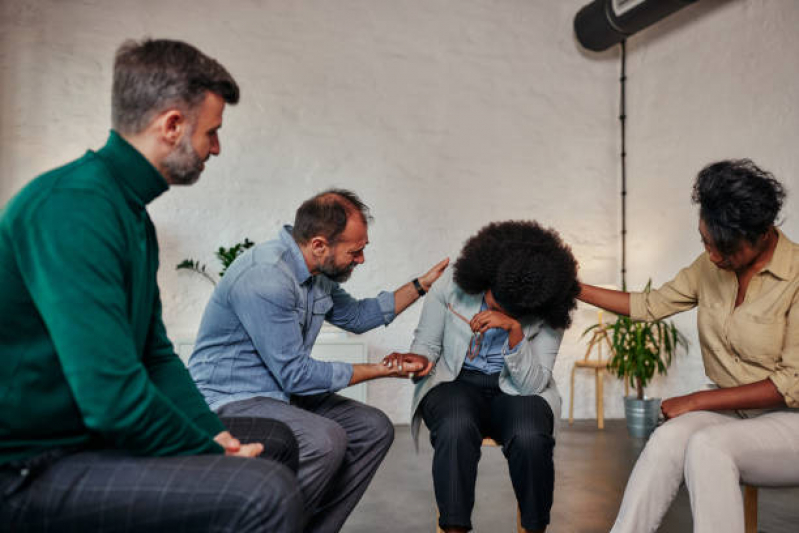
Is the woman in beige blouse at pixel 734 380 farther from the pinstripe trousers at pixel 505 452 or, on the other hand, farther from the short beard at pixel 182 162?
the short beard at pixel 182 162

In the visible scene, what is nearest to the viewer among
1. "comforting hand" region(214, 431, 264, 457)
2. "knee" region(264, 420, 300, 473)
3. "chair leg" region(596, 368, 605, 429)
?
"comforting hand" region(214, 431, 264, 457)

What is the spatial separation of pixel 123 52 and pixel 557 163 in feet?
17.0

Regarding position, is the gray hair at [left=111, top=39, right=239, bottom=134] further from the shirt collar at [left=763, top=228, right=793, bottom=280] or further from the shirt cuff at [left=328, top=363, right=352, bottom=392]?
the shirt collar at [left=763, top=228, right=793, bottom=280]

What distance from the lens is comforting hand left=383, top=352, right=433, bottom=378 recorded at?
2.35 meters

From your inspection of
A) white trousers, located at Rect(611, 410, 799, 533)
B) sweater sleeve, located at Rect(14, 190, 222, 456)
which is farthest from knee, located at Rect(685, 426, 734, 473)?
sweater sleeve, located at Rect(14, 190, 222, 456)

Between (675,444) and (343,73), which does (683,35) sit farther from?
(675,444)

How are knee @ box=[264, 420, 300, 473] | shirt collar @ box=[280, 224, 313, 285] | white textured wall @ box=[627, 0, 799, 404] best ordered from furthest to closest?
1. white textured wall @ box=[627, 0, 799, 404]
2. shirt collar @ box=[280, 224, 313, 285]
3. knee @ box=[264, 420, 300, 473]

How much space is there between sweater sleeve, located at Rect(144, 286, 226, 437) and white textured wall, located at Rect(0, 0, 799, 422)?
336cm

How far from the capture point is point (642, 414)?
16.1ft

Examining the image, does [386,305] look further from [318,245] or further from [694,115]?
[694,115]

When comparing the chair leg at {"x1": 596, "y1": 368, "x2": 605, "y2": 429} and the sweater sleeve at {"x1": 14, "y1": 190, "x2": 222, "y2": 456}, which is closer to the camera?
the sweater sleeve at {"x1": 14, "y1": 190, "x2": 222, "y2": 456}

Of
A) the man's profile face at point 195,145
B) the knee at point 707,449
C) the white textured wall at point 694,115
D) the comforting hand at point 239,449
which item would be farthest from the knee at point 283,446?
the white textured wall at point 694,115

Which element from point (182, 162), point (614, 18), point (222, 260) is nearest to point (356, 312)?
point (182, 162)

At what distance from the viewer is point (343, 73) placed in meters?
5.51
